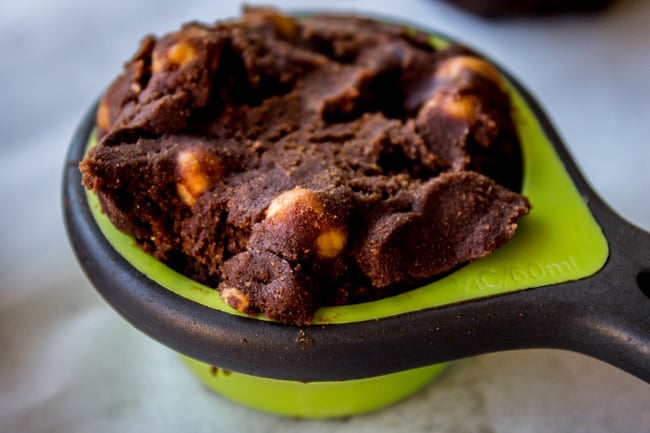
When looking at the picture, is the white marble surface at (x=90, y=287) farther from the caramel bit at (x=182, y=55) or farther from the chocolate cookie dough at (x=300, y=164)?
the caramel bit at (x=182, y=55)

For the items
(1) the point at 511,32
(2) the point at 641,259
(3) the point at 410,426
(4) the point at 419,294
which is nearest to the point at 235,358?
(4) the point at 419,294

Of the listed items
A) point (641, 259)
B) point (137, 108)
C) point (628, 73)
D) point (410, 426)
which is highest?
point (137, 108)

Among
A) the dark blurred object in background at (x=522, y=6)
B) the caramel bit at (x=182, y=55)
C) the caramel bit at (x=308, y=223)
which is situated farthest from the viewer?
the dark blurred object in background at (x=522, y=6)

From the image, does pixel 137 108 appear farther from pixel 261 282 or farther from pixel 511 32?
pixel 511 32

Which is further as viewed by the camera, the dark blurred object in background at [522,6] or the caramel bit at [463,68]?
the dark blurred object in background at [522,6]

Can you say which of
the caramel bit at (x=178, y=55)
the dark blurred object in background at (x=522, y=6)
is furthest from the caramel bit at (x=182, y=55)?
the dark blurred object in background at (x=522, y=6)

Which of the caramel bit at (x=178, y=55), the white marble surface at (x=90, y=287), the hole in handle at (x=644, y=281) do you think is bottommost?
the white marble surface at (x=90, y=287)

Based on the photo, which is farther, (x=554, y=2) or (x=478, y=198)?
(x=554, y=2)

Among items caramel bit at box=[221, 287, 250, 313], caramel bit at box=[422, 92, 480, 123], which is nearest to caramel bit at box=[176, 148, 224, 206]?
caramel bit at box=[221, 287, 250, 313]
